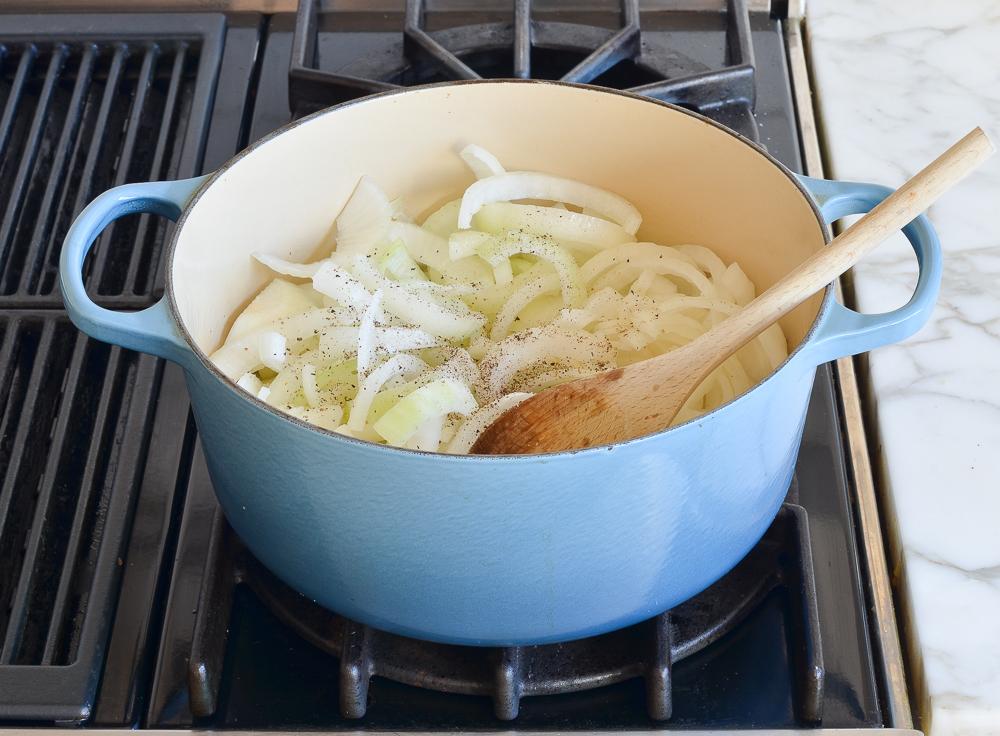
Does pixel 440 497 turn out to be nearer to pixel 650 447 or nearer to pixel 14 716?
pixel 650 447

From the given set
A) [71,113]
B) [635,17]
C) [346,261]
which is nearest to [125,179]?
[71,113]

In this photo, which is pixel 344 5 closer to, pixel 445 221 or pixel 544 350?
pixel 445 221

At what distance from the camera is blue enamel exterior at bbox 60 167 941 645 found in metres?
0.56

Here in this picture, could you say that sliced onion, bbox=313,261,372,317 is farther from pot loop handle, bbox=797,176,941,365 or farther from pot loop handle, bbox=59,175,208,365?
pot loop handle, bbox=797,176,941,365

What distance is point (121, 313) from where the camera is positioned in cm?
64

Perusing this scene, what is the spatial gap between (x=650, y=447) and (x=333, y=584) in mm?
217

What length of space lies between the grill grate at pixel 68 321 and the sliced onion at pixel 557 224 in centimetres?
29

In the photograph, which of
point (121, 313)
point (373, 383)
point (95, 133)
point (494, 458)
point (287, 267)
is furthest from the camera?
point (95, 133)

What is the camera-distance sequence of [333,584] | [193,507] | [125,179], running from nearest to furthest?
[333,584], [193,507], [125,179]

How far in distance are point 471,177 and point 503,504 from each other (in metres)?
0.43

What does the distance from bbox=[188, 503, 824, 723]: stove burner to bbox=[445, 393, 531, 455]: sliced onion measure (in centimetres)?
13

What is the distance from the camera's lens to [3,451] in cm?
84

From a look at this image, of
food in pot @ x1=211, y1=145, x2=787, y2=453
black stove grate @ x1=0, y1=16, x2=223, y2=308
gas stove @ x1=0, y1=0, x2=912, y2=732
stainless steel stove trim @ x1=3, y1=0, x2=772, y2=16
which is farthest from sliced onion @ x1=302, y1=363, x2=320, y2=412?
stainless steel stove trim @ x1=3, y1=0, x2=772, y2=16

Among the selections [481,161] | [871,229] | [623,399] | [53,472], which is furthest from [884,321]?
[53,472]
